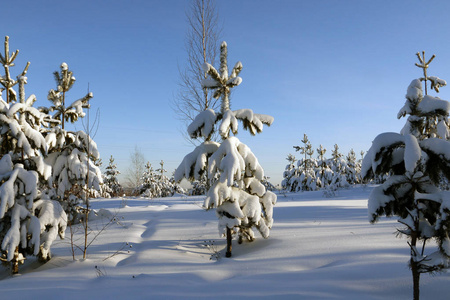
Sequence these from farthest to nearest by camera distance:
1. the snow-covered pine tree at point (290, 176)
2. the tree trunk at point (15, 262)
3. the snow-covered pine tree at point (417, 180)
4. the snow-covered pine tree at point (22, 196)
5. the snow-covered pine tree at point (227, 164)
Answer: the snow-covered pine tree at point (290, 176)
the snow-covered pine tree at point (227, 164)
the tree trunk at point (15, 262)
the snow-covered pine tree at point (22, 196)
the snow-covered pine tree at point (417, 180)

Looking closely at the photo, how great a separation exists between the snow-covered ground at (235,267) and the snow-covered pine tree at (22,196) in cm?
52

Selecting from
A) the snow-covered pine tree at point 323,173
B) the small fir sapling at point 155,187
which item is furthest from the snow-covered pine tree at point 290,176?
the small fir sapling at point 155,187

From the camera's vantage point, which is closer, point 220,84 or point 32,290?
point 32,290

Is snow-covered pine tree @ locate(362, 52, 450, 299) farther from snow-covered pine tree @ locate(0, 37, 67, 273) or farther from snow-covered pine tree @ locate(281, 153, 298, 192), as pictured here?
snow-covered pine tree @ locate(281, 153, 298, 192)

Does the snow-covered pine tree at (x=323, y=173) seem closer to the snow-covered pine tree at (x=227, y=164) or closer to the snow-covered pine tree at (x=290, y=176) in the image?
the snow-covered pine tree at (x=290, y=176)

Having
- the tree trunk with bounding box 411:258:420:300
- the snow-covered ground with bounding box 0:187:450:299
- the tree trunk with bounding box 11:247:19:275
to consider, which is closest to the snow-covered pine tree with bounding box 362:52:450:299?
the tree trunk with bounding box 411:258:420:300

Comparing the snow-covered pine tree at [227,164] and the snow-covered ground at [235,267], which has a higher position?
the snow-covered pine tree at [227,164]

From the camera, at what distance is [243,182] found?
6.30 meters

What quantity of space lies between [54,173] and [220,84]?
4594mm

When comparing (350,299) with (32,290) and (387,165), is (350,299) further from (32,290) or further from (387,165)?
(32,290)

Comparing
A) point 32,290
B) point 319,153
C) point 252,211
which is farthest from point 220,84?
point 319,153

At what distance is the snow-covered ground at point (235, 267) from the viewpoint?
11.5ft

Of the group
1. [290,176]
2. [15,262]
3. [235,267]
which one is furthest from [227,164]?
[290,176]

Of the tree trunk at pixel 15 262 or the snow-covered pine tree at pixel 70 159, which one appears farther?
the snow-covered pine tree at pixel 70 159
